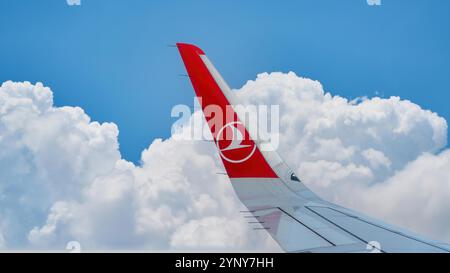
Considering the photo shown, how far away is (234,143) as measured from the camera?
1288 cm

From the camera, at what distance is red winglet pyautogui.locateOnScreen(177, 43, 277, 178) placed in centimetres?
1287

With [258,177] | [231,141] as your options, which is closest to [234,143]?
[231,141]

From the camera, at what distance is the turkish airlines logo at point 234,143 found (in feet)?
42.2

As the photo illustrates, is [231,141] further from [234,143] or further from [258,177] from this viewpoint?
[258,177]

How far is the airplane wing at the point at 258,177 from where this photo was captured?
10812 millimetres

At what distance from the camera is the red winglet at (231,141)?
12866 millimetres

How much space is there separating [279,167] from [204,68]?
430cm

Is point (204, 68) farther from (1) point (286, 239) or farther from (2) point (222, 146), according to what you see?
(1) point (286, 239)

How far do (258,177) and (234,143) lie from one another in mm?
1390

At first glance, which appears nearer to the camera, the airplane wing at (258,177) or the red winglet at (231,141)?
the airplane wing at (258,177)

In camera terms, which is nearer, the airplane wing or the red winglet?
the airplane wing

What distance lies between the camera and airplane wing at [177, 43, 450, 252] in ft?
35.5
